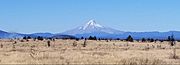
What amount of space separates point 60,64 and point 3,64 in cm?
348

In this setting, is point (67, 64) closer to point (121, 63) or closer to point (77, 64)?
point (77, 64)

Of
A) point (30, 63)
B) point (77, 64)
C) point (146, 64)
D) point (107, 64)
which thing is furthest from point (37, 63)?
point (146, 64)

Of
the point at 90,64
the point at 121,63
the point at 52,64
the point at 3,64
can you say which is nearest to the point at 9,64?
the point at 3,64

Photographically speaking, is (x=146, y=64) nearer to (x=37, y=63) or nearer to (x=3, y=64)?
(x=37, y=63)

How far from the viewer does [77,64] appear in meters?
28.2

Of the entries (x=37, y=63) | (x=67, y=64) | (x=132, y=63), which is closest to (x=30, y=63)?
(x=37, y=63)

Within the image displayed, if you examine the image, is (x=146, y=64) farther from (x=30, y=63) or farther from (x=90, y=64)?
(x=30, y=63)

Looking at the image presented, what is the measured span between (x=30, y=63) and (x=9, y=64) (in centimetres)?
129

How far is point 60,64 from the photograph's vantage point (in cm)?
2809

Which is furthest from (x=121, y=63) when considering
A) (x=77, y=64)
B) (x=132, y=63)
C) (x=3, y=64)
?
(x=3, y=64)

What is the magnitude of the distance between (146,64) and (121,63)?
5.33ft

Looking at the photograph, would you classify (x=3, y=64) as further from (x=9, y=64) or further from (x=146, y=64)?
(x=146, y=64)

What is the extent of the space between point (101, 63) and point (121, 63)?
126 cm

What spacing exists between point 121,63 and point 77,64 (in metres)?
2.74
